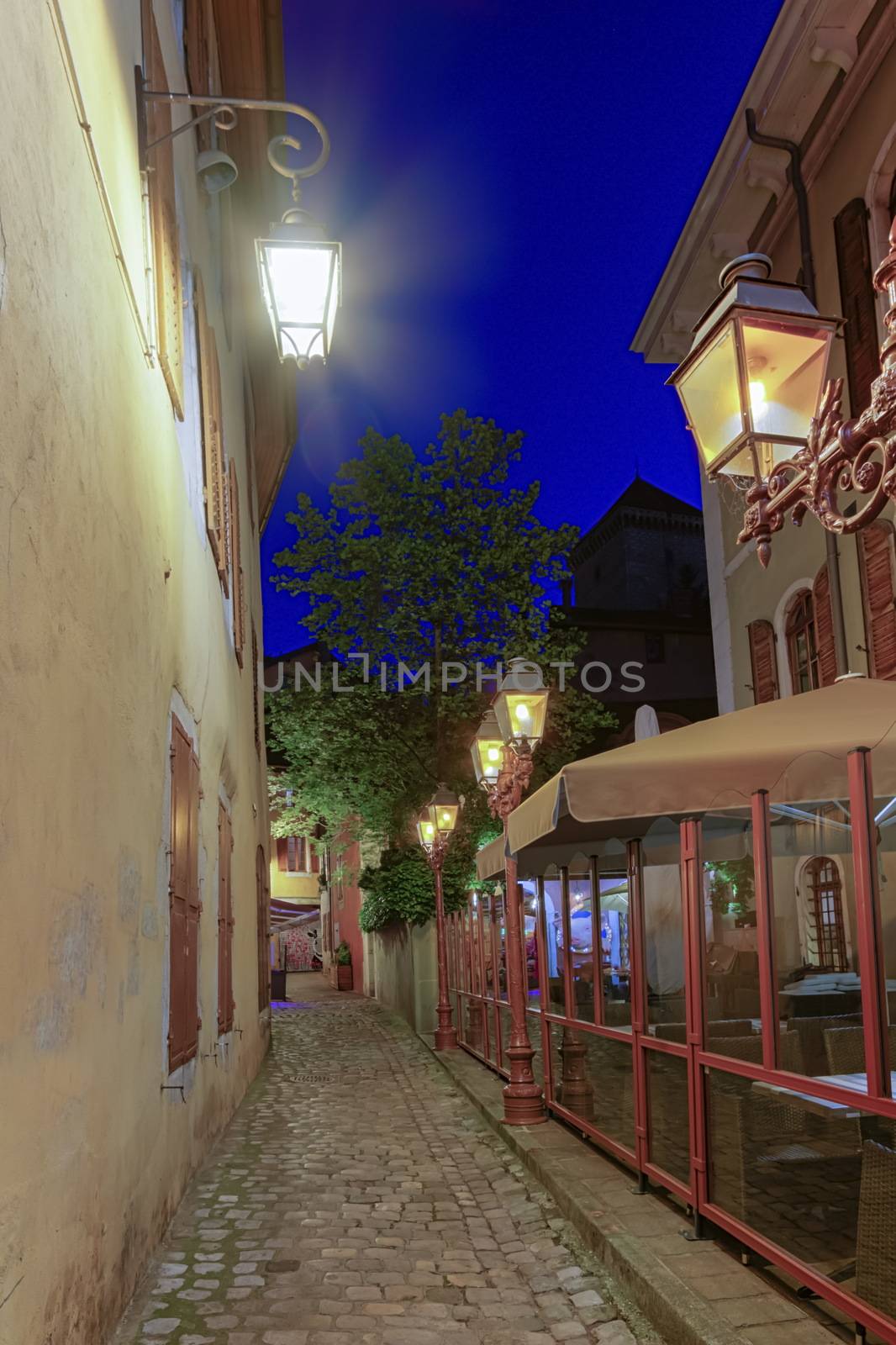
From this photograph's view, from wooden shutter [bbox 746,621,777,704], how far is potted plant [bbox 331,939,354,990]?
19527 millimetres

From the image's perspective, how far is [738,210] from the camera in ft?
49.4

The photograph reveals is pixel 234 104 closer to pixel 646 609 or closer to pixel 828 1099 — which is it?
pixel 828 1099

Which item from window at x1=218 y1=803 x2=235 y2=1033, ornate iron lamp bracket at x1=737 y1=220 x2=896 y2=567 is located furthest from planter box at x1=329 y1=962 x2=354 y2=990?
ornate iron lamp bracket at x1=737 y1=220 x2=896 y2=567

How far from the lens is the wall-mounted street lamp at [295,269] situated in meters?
6.05

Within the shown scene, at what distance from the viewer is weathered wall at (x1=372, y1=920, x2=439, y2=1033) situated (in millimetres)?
18422

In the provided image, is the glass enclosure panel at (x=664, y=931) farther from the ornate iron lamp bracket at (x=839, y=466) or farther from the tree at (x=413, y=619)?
the tree at (x=413, y=619)

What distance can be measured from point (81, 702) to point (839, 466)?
2.71m

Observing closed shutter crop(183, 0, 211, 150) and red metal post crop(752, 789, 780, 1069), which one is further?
closed shutter crop(183, 0, 211, 150)

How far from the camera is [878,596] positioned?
1217cm

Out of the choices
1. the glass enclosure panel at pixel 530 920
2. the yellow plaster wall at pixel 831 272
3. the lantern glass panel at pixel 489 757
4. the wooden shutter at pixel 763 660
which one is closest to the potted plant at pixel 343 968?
the yellow plaster wall at pixel 831 272

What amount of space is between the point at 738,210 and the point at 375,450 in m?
9.11

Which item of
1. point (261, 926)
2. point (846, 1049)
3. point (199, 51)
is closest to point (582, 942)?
point (846, 1049)

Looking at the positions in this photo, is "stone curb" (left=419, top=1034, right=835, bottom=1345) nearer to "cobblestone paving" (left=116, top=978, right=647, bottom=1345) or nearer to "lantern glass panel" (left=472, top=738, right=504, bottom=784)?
"cobblestone paving" (left=116, top=978, right=647, bottom=1345)

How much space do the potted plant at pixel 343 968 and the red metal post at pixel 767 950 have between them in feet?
95.4
